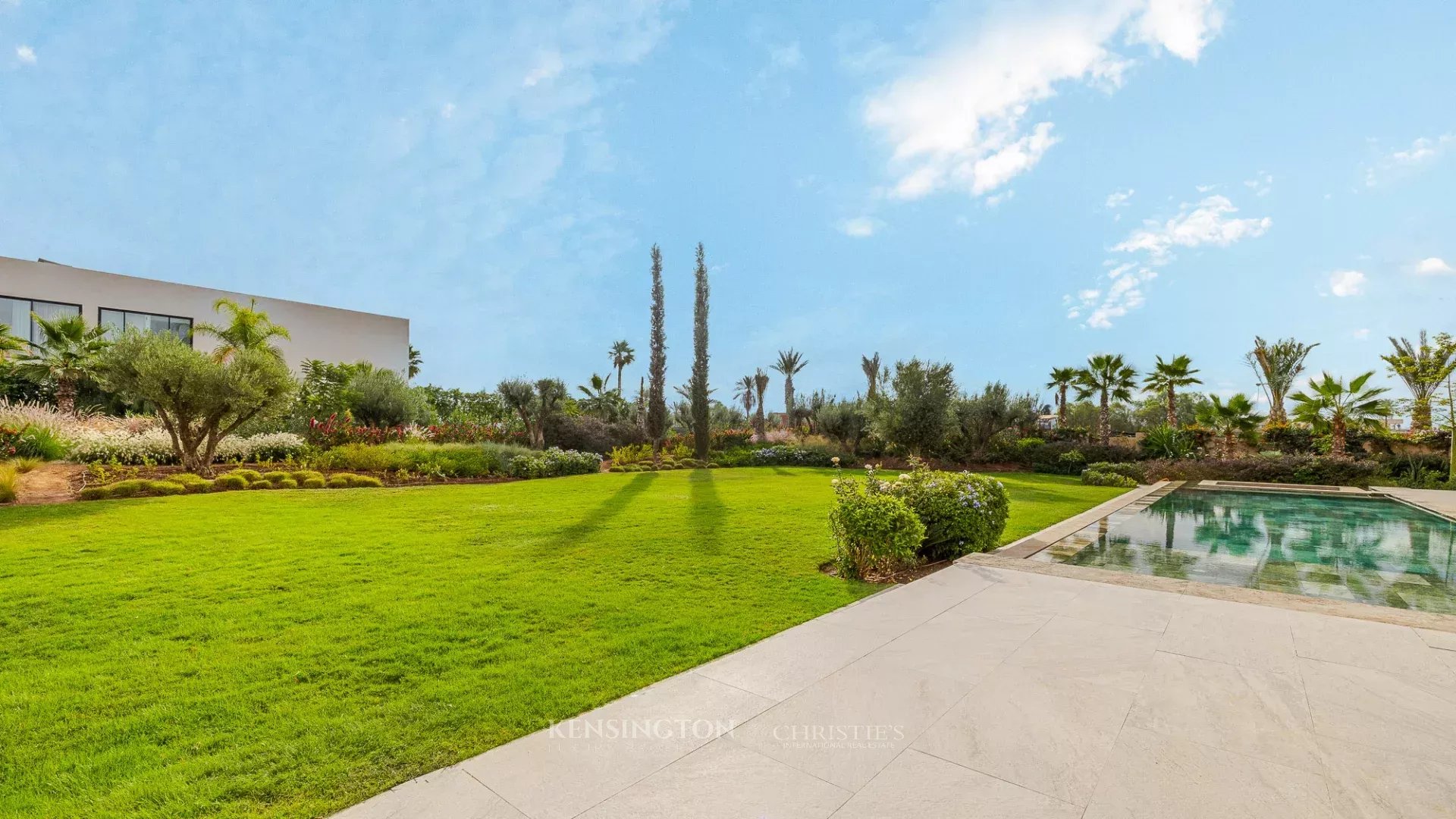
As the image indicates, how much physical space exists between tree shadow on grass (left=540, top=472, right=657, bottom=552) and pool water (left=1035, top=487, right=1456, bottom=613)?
536cm

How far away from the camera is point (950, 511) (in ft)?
19.9

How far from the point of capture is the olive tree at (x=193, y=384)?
1035 centimetres

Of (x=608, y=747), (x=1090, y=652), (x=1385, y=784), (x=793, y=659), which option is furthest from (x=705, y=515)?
(x=1385, y=784)

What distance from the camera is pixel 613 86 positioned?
472 inches

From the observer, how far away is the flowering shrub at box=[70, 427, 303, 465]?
38.6ft

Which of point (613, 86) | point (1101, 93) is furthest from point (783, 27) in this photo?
point (1101, 93)

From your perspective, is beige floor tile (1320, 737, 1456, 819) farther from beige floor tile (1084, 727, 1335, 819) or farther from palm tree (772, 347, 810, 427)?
palm tree (772, 347, 810, 427)

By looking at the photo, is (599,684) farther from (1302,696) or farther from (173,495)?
(173,495)

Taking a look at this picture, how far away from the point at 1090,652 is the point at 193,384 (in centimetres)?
1417

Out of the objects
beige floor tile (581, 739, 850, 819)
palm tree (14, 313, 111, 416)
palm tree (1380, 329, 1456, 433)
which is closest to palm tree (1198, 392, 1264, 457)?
palm tree (1380, 329, 1456, 433)

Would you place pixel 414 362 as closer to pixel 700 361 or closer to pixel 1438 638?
pixel 700 361

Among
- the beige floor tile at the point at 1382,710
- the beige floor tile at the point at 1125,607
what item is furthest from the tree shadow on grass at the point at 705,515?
the beige floor tile at the point at 1382,710

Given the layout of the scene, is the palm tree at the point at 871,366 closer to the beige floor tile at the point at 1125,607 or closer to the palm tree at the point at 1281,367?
the palm tree at the point at 1281,367

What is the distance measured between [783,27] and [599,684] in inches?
420
